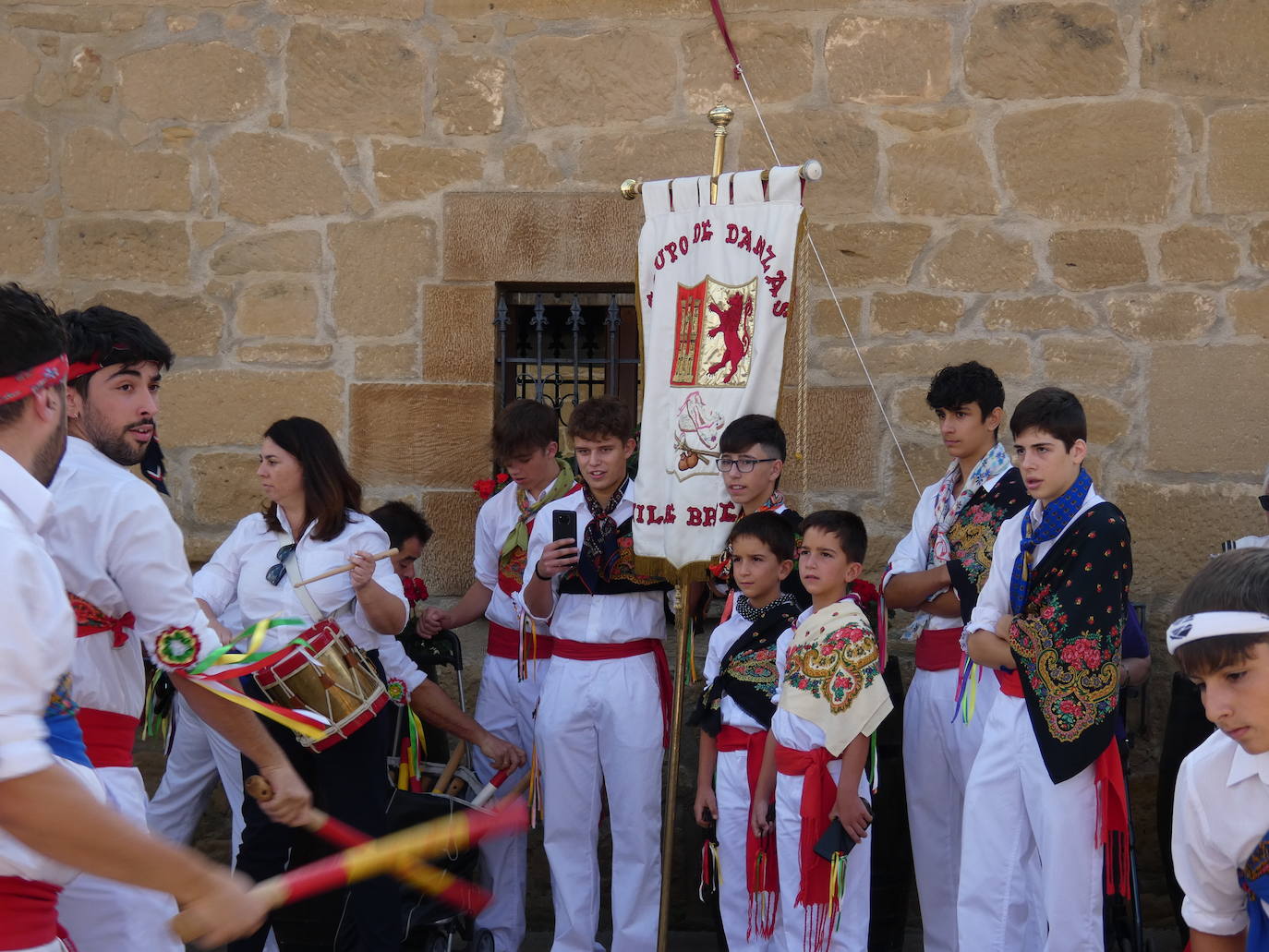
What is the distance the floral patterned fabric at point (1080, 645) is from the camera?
3414 millimetres

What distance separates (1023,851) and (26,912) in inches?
99.9

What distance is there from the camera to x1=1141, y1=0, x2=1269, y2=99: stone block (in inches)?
189

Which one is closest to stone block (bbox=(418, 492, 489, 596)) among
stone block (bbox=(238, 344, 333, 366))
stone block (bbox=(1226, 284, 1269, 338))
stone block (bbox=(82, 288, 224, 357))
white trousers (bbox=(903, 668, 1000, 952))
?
stone block (bbox=(238, 344, 333, 366))

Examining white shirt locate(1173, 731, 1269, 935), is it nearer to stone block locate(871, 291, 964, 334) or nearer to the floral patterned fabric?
the floral patterned fabric

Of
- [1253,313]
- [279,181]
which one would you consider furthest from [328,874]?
[1253,313]

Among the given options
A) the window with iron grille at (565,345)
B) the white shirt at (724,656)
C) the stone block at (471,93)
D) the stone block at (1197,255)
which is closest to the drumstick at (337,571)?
the white shirt at (724,656)

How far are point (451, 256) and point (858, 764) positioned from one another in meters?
2.56

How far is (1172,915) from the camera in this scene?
15.5 feet

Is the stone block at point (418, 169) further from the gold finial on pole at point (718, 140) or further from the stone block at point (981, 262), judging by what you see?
the stone block at point (981, 262)

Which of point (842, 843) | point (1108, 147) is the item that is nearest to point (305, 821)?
point (842, 843)

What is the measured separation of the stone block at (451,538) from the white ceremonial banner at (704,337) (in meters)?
1.07

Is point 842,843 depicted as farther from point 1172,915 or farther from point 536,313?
point 536,313

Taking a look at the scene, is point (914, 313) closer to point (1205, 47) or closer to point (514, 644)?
point (1205, 47)

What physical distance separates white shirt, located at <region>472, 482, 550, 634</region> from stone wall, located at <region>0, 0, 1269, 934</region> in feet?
1.15
